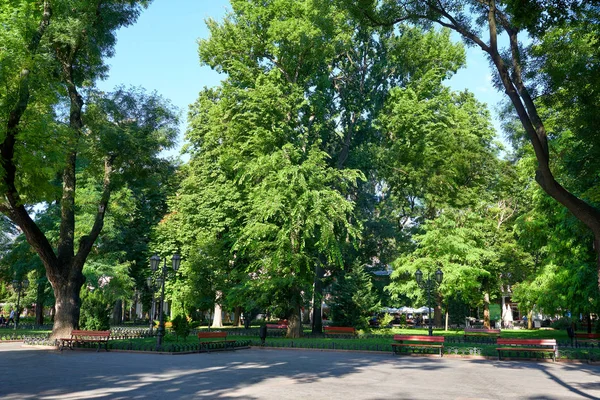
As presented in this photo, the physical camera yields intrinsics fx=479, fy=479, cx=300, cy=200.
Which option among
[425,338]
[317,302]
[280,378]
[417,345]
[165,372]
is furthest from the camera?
[317,302]

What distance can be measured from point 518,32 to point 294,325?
1945 cm

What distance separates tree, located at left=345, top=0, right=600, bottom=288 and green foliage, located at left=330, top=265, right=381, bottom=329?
59.8 ft

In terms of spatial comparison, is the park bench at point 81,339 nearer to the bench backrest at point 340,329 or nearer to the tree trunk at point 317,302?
the tree trunk at point 317,302

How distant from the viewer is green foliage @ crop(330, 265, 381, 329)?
104ft

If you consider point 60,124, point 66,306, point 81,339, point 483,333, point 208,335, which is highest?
point 60,124

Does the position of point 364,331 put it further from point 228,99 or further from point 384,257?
point 228,99

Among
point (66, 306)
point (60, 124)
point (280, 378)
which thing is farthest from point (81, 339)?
point (280, 378)

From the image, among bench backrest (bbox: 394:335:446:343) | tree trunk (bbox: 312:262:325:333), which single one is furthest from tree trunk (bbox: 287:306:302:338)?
bench backrest (bbox: 394:335:446:343)

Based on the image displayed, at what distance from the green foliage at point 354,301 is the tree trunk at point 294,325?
5.00 metres

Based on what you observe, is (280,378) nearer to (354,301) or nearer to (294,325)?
(294,325)

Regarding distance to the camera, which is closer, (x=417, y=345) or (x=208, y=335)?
(x=417, y=345)

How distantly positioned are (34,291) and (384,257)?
35988 mm

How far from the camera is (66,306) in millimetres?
21844

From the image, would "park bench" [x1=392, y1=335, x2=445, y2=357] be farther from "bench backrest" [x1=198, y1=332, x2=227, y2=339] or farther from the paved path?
"bench backrest" [x1=198, y1=332, x2=227, y2=339]
